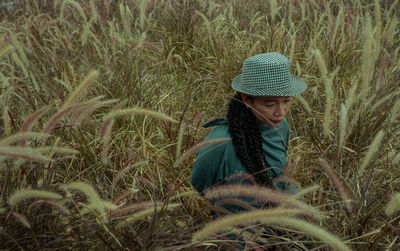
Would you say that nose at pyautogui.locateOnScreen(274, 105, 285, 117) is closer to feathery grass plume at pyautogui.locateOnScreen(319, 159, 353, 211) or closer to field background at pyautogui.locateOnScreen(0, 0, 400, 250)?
field background at pyautogui.locateOnScreen(0, 0, 400, 250)

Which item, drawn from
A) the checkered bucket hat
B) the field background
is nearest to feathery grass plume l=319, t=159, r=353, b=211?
the field background

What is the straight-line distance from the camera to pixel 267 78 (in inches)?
74.9

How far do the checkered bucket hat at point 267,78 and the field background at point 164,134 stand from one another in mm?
251

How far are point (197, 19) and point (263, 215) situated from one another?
4.04 meters

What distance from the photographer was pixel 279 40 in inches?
152

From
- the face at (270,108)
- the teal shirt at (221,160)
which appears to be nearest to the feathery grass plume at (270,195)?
the teal shirt at (221,160)

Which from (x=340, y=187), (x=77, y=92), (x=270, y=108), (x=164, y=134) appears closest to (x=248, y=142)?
(x=270, y=108)

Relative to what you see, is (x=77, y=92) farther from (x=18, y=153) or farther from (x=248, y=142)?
(x=248, y=142)

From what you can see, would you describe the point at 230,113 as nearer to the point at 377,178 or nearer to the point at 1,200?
the point at 377,178

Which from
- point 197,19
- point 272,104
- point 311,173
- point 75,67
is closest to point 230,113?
point 272,104

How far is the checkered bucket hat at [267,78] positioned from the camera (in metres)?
1.89

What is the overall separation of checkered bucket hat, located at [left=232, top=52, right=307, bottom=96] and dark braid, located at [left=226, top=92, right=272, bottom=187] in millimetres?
101

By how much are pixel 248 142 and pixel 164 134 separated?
1.03 meters

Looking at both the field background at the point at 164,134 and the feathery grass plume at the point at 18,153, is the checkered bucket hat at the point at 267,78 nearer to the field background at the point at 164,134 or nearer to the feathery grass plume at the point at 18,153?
the field background at the point at 164,134
